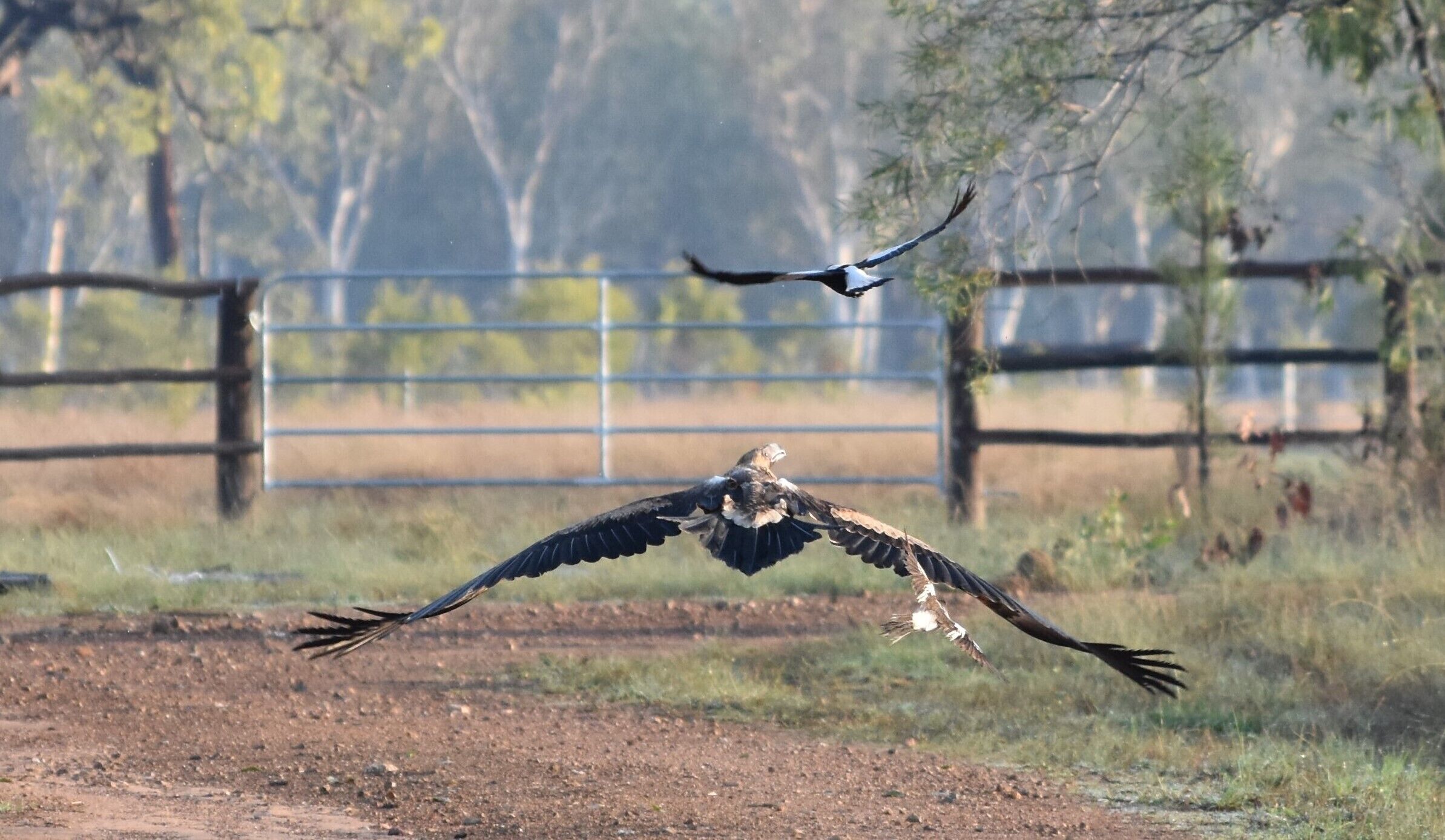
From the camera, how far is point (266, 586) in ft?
28.5

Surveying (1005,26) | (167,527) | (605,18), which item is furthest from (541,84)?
(1005,26)

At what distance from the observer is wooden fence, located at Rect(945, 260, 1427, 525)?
9859 millimetres

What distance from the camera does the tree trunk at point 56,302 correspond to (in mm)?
24172

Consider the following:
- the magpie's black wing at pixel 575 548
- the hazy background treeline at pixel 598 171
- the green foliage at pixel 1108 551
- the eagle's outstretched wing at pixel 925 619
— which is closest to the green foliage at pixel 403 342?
the hazy background treeline at pixel 598 171

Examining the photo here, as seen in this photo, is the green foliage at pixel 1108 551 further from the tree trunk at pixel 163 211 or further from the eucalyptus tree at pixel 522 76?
the eucalyptus tree at pixel 522 76

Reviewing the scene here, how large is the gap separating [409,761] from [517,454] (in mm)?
7842

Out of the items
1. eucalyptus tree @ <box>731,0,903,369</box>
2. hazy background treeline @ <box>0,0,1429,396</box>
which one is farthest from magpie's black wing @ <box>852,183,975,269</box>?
eucalyptus tree @ <box>731,0,903,369</box>

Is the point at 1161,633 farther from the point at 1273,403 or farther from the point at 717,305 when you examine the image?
the point at 1273,403

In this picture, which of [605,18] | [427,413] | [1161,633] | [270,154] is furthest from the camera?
[605,18]

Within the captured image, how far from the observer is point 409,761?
5.48m

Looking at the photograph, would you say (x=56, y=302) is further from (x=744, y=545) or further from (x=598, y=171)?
(x=744, y=545)

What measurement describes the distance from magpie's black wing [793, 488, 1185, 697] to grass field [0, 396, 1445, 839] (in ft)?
2.61

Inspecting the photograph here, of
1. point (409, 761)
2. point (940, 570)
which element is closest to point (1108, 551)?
point (409, 761)

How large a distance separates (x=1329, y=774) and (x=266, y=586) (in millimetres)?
5366
